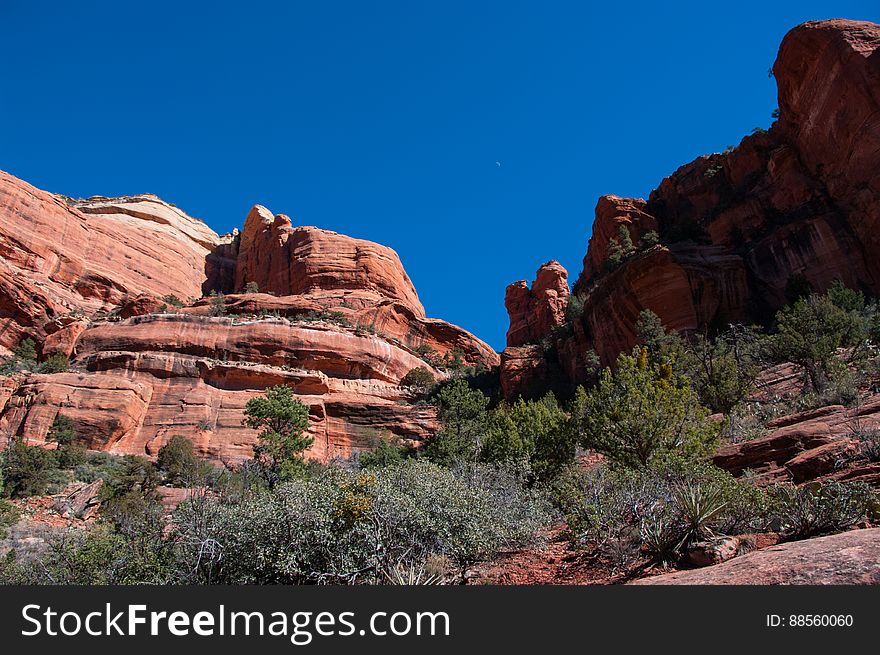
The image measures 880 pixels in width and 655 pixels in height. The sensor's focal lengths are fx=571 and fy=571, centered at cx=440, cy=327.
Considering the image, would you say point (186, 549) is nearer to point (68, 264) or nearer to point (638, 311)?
point (638, 311)

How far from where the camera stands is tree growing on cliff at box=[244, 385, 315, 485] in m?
30.6

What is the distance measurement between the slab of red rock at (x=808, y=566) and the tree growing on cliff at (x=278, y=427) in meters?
25.2

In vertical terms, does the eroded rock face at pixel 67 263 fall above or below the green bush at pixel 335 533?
above

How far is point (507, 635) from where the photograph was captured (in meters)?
4.97

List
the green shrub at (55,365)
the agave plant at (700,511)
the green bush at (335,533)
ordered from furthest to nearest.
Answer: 1. the green shrub at (55,365)
2. the green bush at (335,533)
3. the agave plant at (700,511)

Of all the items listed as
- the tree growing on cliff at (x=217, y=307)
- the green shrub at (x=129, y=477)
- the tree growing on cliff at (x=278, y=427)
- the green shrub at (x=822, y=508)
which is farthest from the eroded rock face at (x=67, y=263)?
the green shrub at (x=822, y=508)

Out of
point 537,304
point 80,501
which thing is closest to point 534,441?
point 80,501

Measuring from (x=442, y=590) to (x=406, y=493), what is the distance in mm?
6047

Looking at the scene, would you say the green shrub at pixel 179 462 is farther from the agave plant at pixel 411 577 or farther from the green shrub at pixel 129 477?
the agave plant at pixel 411 577

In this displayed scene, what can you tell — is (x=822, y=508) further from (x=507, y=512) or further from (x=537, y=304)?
(x=537, y=304)

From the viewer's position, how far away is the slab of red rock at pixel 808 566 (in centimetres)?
513

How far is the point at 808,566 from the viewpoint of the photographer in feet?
17.9

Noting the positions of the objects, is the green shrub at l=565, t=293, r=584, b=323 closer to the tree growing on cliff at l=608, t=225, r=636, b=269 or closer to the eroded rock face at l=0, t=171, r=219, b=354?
the tree growing on cliff at l=608, t=225, r=636, b=269

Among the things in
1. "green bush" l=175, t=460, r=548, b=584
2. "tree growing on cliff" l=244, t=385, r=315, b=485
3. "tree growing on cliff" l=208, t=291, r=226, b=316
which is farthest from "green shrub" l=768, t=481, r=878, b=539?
"tree growing on cliff" l=208, t=291, r=226, b=316
